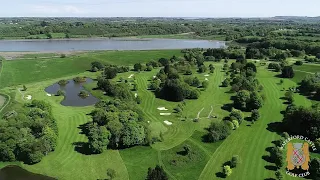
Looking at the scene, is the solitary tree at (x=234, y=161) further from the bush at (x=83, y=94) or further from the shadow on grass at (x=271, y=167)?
the bush at (x=83, y=94)

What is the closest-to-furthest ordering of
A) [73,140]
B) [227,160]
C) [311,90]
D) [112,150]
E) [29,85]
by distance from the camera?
1. [227,160]
2. [112,150]
3. [73,140]
4. [311,90]
5. [29,85]

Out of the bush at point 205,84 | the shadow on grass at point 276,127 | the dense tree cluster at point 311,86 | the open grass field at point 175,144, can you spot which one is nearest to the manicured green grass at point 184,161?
the open grass field at point 175,144

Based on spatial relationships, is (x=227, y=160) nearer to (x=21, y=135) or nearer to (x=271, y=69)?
(x=21, y=135)

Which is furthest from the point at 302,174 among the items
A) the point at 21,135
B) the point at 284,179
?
the point at 21,135

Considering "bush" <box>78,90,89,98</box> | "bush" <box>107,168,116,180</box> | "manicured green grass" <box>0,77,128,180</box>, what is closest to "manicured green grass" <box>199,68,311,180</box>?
"bush" <box>107,168,116,180</box>

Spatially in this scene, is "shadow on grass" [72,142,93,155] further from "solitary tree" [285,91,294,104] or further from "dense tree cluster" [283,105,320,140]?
"solitary tree" [285,91,294,104]

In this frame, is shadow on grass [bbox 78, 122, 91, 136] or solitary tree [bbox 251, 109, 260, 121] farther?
solitary tree [bbox 251, 109, 260, 121]
